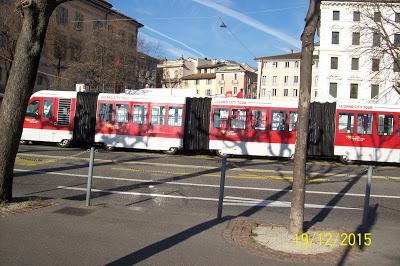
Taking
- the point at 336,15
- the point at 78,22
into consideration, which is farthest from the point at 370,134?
the point at 336,15

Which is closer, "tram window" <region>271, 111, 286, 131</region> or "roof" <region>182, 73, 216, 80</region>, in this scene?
"tram window" <region>271, 111, 286, 131</region>

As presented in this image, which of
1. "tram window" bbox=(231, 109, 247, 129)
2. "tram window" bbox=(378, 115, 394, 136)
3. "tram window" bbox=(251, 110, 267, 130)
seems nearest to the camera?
"tram window" bbox=(378, 115, 394, 136)

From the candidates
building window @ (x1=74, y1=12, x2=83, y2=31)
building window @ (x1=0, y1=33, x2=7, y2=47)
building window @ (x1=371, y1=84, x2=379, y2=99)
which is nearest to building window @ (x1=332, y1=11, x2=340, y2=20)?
building window @ (x1=371, y1=84, x2=379, y2=99)

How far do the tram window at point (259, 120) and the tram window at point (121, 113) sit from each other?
20.9 ft

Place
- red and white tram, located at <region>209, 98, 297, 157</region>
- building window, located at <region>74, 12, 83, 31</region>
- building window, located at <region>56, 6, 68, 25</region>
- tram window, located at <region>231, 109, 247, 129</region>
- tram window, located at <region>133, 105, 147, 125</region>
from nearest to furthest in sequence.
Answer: red and white tram, located at <region>209, 98, 297, 157</region> < tram window, located at <region>231, 109, 247, 129</region> < tram window, located at <region>133, 105, 147, 125</region> < building window, located at <region>56, 6, 68, 25</region> < building window, located at <region>74, 12, 83, 31</region>

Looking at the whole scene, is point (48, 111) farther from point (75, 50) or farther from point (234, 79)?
point (234, 79)

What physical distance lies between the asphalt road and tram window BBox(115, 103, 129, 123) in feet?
15.8

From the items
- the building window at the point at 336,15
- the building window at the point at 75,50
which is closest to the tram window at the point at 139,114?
the building window at the point at 75,50

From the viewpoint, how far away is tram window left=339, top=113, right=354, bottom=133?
21359 mm

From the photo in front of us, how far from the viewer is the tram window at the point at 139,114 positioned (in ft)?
75.2

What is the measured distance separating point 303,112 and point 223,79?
361 ft

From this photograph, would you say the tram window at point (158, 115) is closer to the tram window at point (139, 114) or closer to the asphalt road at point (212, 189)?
the tram window at point (139, 114)

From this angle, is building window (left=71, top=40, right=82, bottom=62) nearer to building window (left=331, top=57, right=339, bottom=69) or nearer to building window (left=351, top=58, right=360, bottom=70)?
building window (left=331, top=57, right=339, bottom=69)

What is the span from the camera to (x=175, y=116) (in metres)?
22.5
